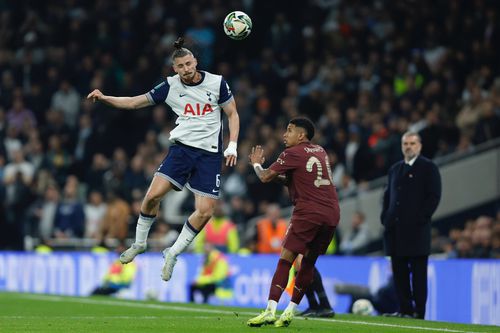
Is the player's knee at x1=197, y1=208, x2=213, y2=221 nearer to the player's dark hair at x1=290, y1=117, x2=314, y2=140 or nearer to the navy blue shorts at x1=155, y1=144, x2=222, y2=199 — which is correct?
the navy blue shorts at x1=155, y1=144, x2=222, y2=199

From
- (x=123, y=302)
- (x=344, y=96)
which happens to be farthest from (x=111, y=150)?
(x=123, y=302)

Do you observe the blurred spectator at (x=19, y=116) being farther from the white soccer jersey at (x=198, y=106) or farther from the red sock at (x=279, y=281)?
the red sock at (x=279, y=281)

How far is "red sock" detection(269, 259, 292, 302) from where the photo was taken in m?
11.6

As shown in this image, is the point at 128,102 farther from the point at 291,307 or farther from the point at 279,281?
the point at 291,307

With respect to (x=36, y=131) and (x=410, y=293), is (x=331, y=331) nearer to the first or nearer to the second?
(x=410, y=293)

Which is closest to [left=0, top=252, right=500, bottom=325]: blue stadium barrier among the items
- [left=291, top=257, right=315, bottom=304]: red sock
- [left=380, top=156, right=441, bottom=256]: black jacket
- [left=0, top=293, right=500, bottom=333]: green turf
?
[left=380, top=156, right=441, bottom=256]: black jacket

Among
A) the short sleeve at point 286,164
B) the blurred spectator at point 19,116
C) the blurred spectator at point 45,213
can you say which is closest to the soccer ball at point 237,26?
the short sleeve at point 286,164

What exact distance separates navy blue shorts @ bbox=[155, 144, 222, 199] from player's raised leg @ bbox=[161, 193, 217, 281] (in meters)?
0.08

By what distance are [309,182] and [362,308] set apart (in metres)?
4.43

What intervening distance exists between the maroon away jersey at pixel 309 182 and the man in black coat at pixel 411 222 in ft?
9.84

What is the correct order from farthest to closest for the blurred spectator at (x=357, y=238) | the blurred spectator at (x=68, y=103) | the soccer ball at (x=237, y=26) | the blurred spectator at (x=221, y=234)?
the blurred spectator at (x=68, y=103) → the blurred spectator at (x=221, y=234) → the blurred spectator at (x=357, y=238) → the soccer ball at (x=237, y=26)

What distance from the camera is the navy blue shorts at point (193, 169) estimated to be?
41.8 ft

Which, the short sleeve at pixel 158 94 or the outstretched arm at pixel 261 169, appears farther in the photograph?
the short sleeve at pixel 158 94

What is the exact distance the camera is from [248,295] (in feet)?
63.9
